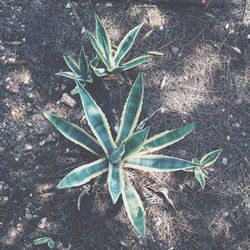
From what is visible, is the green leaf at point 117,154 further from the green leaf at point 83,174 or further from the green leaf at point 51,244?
the green leaf at point 51,244

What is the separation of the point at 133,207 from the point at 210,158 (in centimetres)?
59

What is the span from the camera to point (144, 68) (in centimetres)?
273

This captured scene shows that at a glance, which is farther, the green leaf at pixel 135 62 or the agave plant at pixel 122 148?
the green leaf at pixel 135 62

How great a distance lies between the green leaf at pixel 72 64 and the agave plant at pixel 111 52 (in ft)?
0.33

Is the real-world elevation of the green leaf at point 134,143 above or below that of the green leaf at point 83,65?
below

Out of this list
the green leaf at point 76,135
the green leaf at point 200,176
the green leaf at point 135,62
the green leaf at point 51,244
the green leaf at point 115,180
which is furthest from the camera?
the green leaf at point 135,62

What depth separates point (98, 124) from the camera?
2258 millimetres

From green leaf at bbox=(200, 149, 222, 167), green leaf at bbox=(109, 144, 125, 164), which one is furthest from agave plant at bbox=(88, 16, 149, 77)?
green leaf at bbox=(200, 149, 222, 167)

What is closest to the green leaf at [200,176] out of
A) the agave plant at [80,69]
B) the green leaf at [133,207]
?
the green leaf at [133,207]

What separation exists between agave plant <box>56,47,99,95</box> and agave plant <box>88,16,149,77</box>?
0.04 m

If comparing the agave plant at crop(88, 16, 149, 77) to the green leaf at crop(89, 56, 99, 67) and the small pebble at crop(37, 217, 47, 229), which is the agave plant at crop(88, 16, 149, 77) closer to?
the green leaf at crop(89, 56, 99, 67)

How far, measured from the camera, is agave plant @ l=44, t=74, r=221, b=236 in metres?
2.16

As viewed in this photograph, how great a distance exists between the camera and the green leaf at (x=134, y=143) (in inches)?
83.7

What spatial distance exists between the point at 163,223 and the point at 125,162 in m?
0.43
